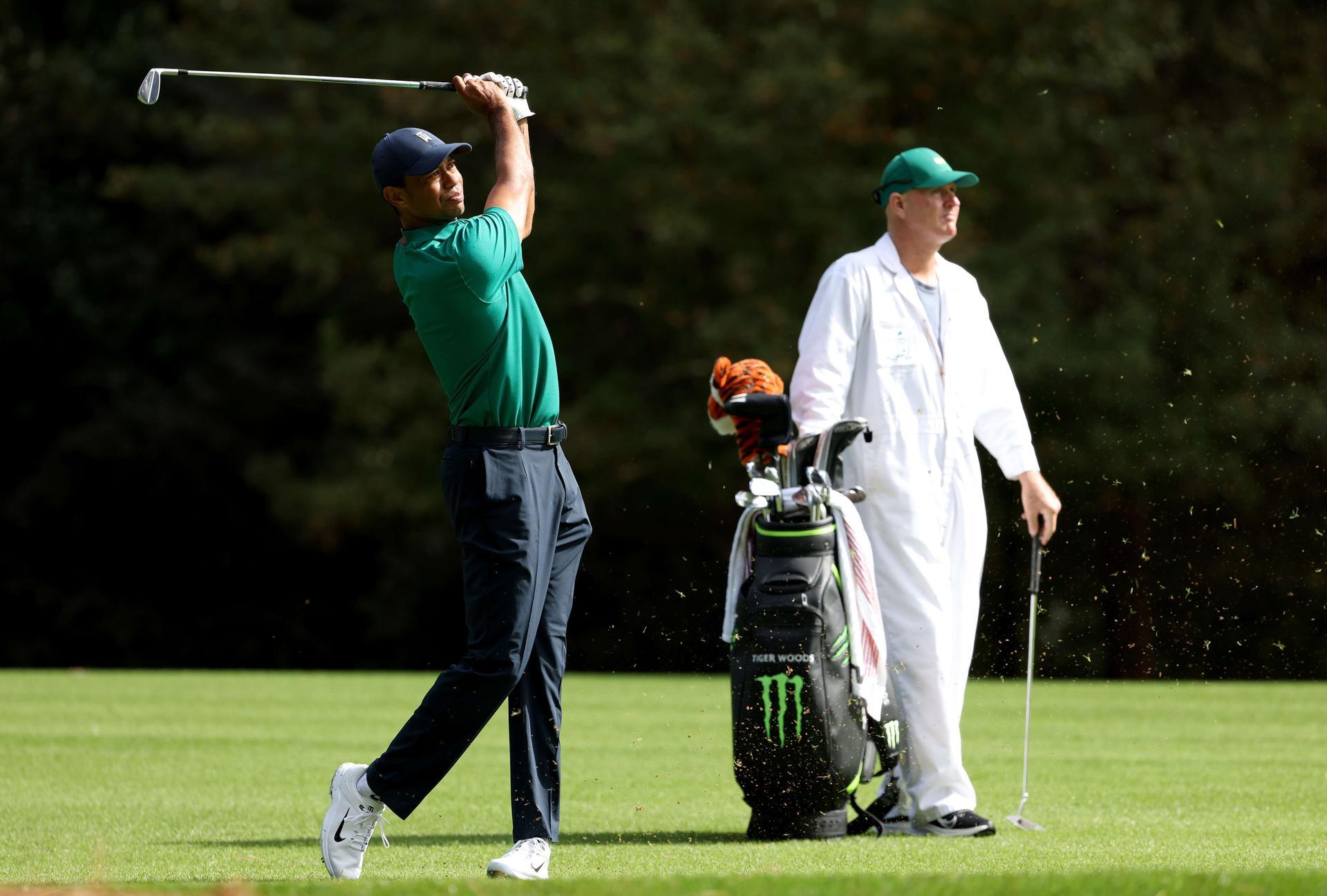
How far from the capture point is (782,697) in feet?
20.6

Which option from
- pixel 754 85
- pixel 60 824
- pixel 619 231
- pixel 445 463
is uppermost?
pixel 754 85

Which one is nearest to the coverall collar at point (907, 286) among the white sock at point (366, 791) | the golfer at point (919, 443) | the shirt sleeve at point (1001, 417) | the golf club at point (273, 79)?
the golfer at point (919, 443)

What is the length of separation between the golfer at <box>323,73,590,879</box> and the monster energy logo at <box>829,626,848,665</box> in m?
1.20

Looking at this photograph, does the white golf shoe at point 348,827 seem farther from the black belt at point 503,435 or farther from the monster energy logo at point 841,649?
the monster energy logo at point 841,649

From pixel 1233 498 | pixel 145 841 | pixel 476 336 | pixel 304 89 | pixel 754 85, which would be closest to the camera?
pixel 476 336

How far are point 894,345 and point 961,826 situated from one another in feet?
5.54

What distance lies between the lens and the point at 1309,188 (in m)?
22.3

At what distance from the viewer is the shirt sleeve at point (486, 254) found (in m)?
5.24

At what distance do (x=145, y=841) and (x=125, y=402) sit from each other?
20.3 meters

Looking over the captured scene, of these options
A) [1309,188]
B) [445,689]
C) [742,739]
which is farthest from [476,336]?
[1309,188]

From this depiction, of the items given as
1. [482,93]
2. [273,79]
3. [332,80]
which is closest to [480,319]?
[482,93]

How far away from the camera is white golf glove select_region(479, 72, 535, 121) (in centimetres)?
561

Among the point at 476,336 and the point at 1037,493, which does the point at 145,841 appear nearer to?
the point at 476,336

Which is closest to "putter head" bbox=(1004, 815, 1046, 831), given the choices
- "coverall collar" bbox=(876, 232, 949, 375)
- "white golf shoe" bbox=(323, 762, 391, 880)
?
"coverall collar" bbox=(876, 232, 949, 375)
